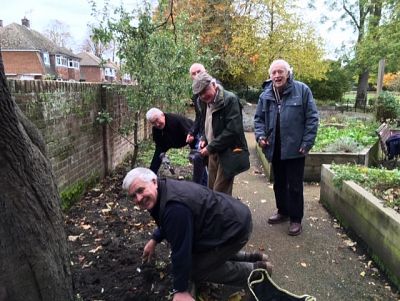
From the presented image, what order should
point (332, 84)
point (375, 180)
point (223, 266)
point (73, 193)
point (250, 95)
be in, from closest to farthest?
Answer: 1. point (223, 266)
2. point (375, 180)
3. point (73, 193)
4. point (250, 95)
5. point (332, 84)

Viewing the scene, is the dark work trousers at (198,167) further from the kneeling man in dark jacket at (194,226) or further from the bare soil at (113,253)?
the kneeling man in dark jacket at (194,226)

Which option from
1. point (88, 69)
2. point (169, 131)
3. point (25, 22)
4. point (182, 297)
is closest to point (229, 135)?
point (169, 131)

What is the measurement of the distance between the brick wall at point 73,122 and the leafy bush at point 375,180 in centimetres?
392

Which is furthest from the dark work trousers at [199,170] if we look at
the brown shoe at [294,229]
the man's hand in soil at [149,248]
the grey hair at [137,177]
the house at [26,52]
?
the house at [26,52]

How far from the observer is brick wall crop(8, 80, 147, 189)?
15.7 ft

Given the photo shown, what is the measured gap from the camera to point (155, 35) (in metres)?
6.99

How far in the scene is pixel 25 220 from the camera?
229 centimetres

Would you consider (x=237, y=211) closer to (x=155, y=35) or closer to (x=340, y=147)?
(x=155, y=35)

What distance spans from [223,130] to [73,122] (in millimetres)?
2783

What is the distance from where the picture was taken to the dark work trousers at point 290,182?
15.8ft

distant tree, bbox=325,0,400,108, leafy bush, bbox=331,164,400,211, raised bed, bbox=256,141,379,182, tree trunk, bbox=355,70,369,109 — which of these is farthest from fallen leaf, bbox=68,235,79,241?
tree trunk, bbox=355,70,369,109

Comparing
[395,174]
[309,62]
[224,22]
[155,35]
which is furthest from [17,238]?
[224,22]

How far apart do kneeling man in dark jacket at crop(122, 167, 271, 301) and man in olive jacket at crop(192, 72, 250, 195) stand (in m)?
1.27

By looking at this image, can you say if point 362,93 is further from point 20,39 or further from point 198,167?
point 20,39
